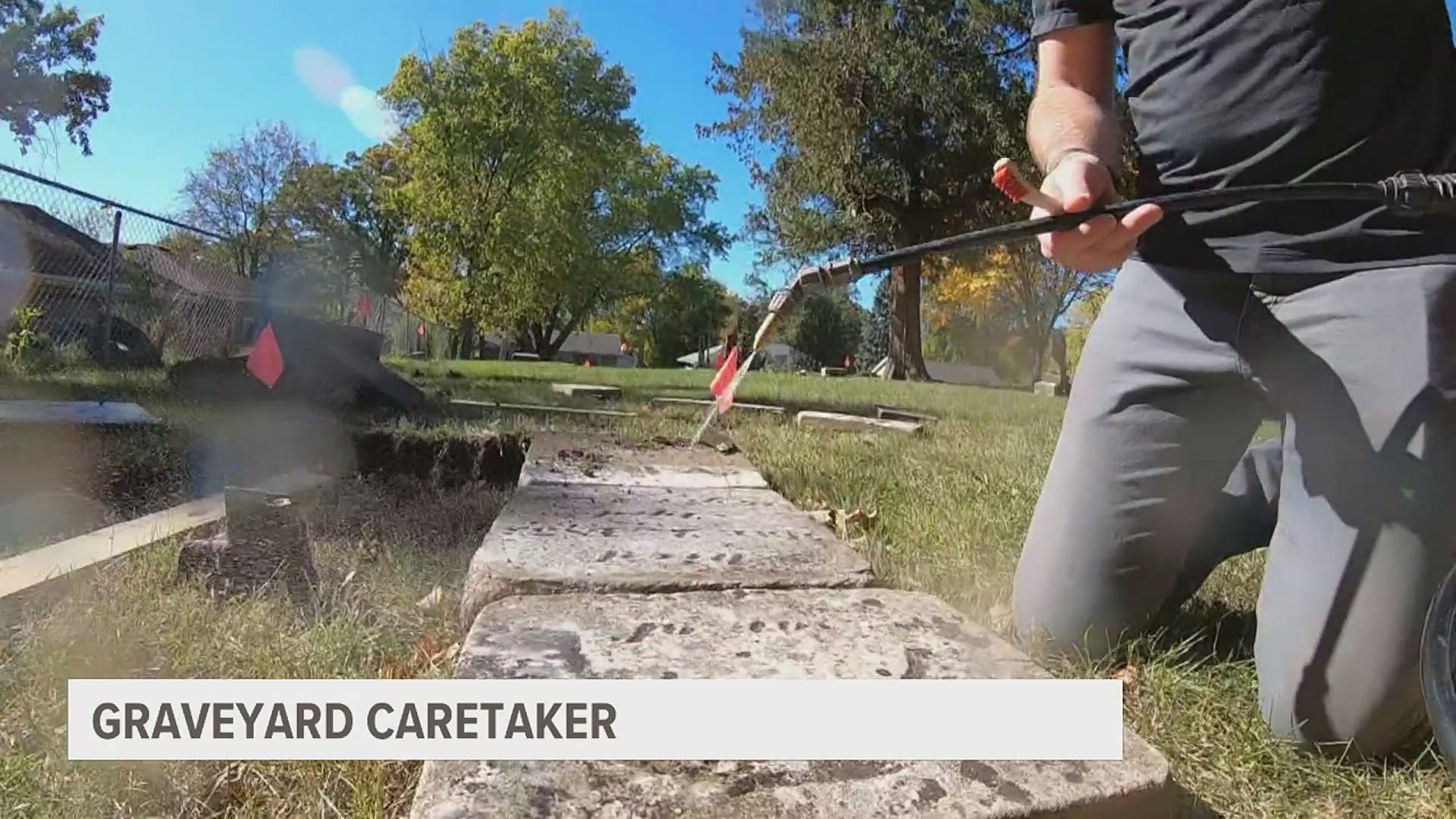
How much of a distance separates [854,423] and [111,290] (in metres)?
4.25

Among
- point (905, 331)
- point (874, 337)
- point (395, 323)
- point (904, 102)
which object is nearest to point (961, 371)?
point (874, 337)

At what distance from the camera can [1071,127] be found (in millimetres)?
870

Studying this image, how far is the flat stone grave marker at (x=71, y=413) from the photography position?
2.09 metres

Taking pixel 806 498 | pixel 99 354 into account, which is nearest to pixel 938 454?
pixel 806 498

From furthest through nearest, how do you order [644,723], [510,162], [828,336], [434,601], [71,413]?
[828,336], [510,162], [71,413], [434,601], [644,723]

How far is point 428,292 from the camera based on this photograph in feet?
33.2

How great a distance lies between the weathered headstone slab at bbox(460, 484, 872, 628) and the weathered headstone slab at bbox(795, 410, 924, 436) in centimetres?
182

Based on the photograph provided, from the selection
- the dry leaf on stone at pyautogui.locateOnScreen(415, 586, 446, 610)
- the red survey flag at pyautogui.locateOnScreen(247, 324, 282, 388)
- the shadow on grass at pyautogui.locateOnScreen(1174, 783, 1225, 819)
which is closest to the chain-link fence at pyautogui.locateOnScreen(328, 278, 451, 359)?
the red survey flag at pyautogui.locateOnScreen(247, 324, 282, 388)

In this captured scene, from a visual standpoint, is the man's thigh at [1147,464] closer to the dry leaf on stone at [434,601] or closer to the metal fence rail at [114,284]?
the dry leaf on stone at [434,601]

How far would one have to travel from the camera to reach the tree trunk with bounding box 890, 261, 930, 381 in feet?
35.8

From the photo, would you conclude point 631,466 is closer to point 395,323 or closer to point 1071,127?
point 1071,127

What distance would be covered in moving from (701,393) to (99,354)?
3308 millimetres

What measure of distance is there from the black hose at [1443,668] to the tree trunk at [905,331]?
33.2 ft

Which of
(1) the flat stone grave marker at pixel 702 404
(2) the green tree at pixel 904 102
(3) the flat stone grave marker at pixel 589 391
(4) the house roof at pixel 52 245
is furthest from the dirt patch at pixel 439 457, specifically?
(2) the green tree at pixel 904 102
